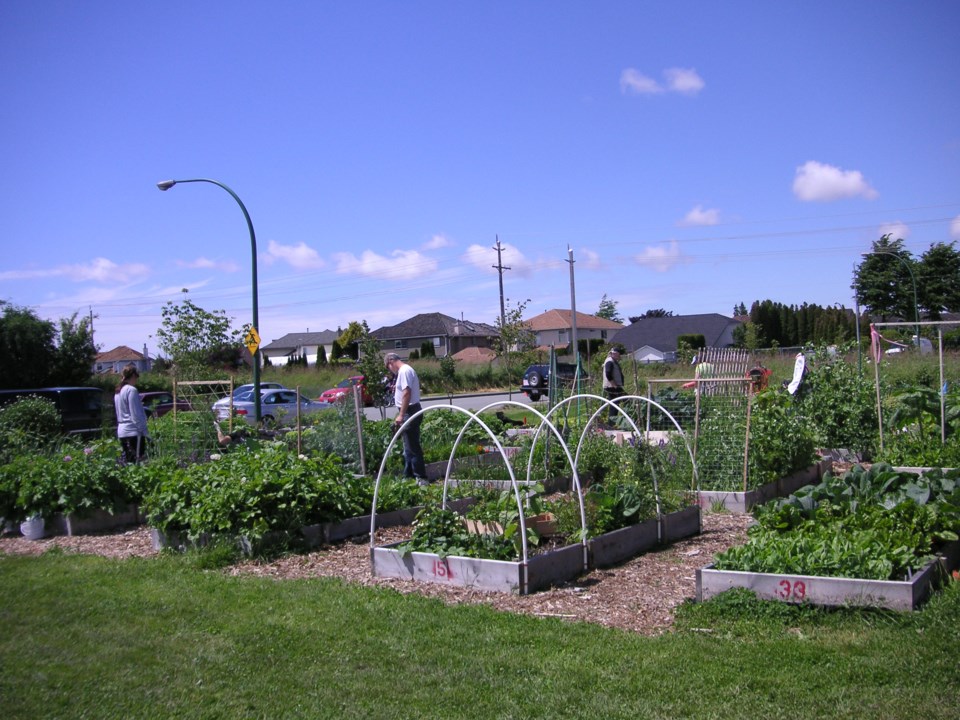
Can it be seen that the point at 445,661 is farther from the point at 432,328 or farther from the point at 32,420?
the point at 432,328

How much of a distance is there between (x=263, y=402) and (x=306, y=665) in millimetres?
20796

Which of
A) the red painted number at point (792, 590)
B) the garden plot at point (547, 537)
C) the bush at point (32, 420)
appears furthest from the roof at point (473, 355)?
the red painted number at point (792, 590)

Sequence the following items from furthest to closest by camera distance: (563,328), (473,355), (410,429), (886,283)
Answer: (563,328), (473,355), (886,283), (410,429)

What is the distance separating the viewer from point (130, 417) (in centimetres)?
1137

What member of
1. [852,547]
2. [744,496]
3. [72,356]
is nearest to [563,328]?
[72,356]

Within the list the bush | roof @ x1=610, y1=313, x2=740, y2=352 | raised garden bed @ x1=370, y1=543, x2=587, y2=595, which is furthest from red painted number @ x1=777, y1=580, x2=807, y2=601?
roof @ x1=610, y1=313, x2=740, y2=352

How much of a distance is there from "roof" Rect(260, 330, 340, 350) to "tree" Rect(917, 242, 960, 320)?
6744 centimetres

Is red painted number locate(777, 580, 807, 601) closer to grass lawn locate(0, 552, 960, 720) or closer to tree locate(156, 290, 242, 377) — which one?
grass lawn locate(0, 552, 960, 720)

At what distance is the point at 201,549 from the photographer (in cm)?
797

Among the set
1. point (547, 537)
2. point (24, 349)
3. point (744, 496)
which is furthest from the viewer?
point (24, 349)

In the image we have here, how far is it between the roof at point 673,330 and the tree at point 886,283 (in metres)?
20.7

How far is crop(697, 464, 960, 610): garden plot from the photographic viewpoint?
5.51 meters

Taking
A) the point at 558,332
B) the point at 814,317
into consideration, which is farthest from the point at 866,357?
the point at 558,332

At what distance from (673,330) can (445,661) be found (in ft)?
234
